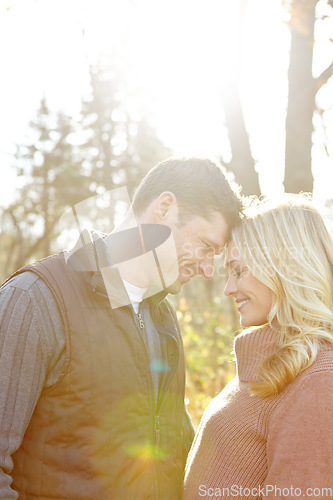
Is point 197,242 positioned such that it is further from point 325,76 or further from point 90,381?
point 325,76

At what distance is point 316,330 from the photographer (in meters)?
2.45

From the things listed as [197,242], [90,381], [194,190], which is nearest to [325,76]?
[194,190]

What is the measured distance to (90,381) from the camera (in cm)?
231

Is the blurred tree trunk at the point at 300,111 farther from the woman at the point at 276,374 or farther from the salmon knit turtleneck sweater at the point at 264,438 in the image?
the salmon knit turtleneck sweater at the point at 264,438

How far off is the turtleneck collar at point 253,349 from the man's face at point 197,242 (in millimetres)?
516

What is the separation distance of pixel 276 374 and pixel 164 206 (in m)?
1.24

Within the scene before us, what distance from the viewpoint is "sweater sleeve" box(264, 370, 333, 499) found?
78.1 inches

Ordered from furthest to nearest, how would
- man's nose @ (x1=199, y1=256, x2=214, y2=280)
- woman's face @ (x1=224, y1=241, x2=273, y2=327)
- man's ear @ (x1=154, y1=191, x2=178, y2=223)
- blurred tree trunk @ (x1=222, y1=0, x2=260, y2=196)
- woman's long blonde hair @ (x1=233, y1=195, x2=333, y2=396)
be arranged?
blurred tree trunk @ (x1=222, y1=0, x2=260, y2=196), man's nose @ (x1=199, y1=256, x2=214, y2=280), man's ear @ (x1=154, y1=191, x2=178, y2=223), woman's face @ (x1=224, y1=241, x2=273, y2=327), woman's long blonde hair @ (x1=233, y1=195, x2=333, y2=396)

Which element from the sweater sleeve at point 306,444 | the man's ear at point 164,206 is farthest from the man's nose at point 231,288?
the sweater sleeve at point 306,444

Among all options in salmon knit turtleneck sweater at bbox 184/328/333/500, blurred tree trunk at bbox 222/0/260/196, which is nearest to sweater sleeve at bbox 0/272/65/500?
salmon knit turtleneck sweater at bbox 184/328/333/500

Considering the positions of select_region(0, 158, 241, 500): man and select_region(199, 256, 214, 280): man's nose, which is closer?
select_region(0, 158, 241, 500): man

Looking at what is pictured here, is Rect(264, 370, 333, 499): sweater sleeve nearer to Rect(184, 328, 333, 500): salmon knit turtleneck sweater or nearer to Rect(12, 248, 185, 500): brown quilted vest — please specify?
Rect(184, 328, 333, 500): salmon knit turtleneck sweater

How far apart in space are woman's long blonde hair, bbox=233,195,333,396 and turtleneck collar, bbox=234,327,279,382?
79 millimetres

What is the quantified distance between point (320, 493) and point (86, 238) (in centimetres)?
153
